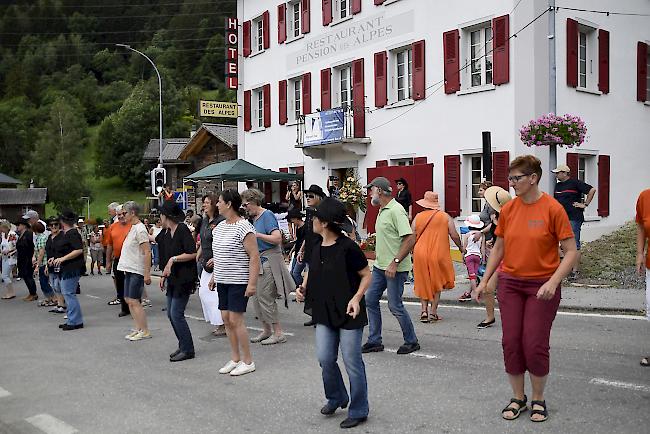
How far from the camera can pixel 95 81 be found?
109875mm

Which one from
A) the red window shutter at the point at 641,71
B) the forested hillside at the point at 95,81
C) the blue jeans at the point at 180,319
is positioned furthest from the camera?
the forested hillside at the point at 95,81

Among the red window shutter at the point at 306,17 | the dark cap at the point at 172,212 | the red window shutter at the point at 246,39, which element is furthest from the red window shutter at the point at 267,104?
the dark cap at the point at 172,212

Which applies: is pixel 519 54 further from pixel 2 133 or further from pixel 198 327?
pixel 2 133

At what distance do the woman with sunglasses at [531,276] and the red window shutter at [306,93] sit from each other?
64.6 feet

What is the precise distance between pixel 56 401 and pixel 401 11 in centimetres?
1670

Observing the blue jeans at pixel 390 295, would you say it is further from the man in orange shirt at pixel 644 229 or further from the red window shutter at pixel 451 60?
the red window shutter at pixel 451 60

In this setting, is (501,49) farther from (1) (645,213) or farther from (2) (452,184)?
(1) (645,213)

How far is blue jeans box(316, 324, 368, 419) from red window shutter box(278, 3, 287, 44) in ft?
72.0

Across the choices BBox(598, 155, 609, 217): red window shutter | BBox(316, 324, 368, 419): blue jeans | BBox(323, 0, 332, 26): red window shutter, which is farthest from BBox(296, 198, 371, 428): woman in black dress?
BBox(323, 0, 332, 26): red window shutter

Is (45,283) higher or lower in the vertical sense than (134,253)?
lower

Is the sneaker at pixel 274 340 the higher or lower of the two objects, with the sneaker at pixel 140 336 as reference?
higher

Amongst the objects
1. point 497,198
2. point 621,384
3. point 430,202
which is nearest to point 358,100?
point 430,202

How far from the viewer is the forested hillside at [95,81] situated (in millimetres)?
75500

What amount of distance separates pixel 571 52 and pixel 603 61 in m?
1.58
